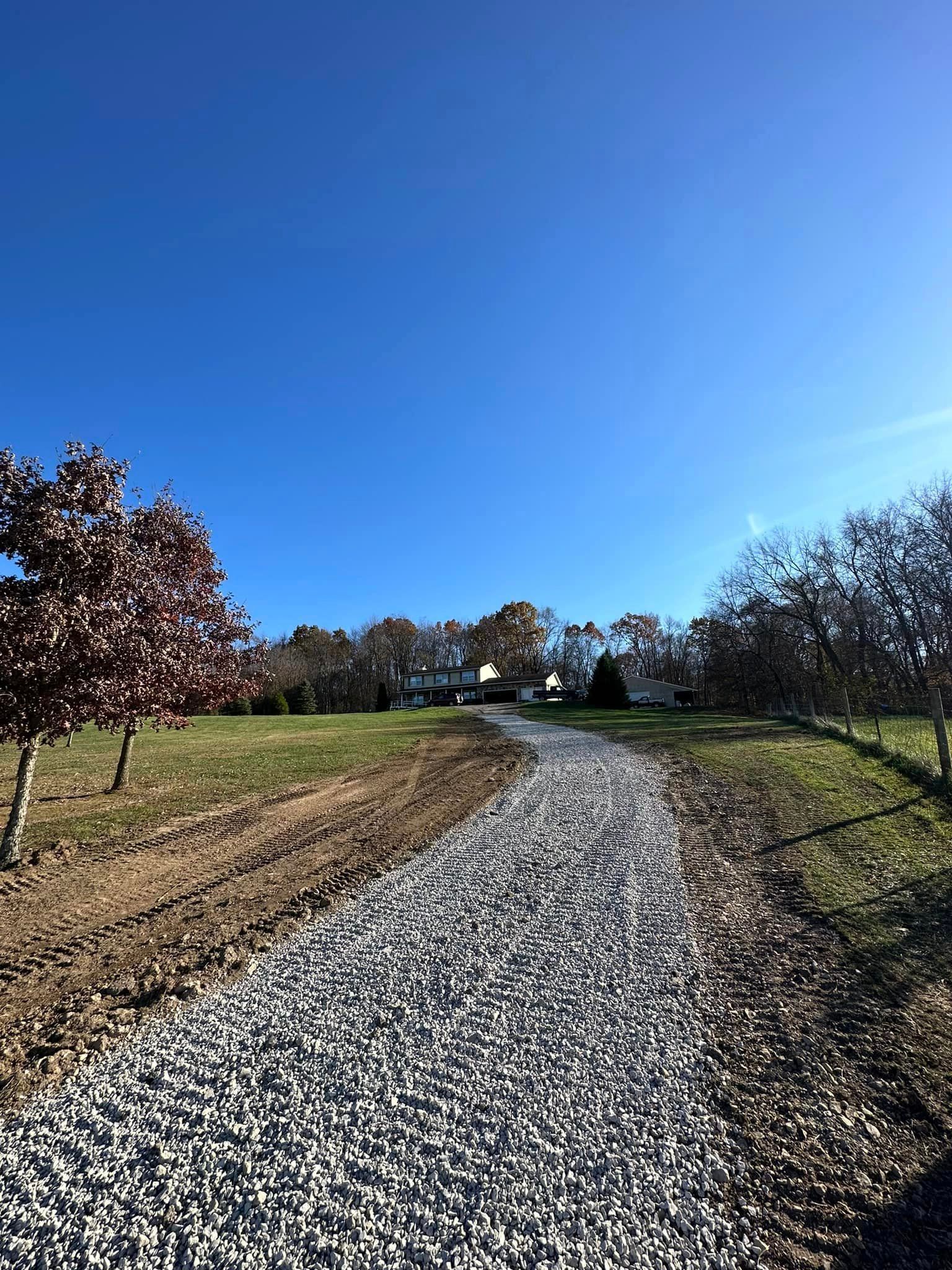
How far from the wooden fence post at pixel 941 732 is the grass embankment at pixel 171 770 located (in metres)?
10.8

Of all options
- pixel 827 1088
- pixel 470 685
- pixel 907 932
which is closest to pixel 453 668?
pixel 470 685

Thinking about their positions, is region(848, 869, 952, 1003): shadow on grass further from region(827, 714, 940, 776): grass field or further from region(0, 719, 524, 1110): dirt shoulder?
region(827, 714, 940, 776): grass field

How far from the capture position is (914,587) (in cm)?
3014

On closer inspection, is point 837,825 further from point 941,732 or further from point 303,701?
point 303,701

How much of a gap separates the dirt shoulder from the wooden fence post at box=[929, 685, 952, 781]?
716cm

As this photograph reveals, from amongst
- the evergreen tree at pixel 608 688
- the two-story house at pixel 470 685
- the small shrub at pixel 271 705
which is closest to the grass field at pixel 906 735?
the evergreen tree at pixel 608 688

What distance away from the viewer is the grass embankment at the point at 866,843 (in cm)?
371

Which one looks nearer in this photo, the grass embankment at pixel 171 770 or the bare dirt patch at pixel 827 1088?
the bare dirt patch at pixel 827 1088

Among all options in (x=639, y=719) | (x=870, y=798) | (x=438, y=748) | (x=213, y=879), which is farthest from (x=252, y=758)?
(x=639, y=719)

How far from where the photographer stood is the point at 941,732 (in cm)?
780

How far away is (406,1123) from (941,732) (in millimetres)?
9214

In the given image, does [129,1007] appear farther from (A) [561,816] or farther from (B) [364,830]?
(A) [561,816]

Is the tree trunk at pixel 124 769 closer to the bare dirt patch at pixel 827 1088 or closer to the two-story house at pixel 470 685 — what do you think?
the bare dirt patch at pixel 827 1088

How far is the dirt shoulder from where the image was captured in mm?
3111
